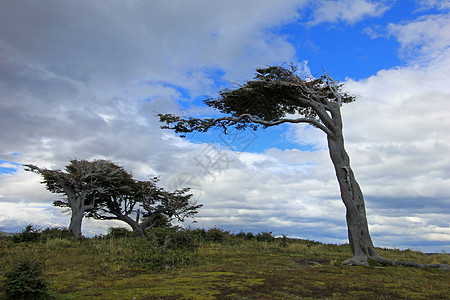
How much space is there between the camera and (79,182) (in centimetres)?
2659

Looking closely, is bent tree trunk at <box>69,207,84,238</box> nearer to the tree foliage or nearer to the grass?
the tree foliage

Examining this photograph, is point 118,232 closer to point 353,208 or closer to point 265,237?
point 265,237

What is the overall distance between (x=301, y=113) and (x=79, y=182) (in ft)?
64.7

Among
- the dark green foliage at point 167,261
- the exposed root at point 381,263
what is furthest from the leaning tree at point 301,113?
the dark green foliage at point 167,261

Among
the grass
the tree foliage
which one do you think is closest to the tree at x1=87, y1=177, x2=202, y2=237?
the tree foliage

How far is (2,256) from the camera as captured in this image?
12672 millimetres

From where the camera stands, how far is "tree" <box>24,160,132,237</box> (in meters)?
26.2

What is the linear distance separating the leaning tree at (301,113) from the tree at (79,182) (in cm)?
1368

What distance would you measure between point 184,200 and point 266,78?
20150mm

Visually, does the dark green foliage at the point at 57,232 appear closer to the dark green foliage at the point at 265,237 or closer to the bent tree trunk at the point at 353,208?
the dark green foliage at the point at 265,237

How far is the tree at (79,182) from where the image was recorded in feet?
86.1

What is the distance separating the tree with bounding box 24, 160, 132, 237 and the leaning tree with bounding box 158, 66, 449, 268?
44.9 feet

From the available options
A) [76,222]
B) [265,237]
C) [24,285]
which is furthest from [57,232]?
[24,285]

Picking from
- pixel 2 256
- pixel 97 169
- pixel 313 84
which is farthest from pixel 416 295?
pixel 97 169
